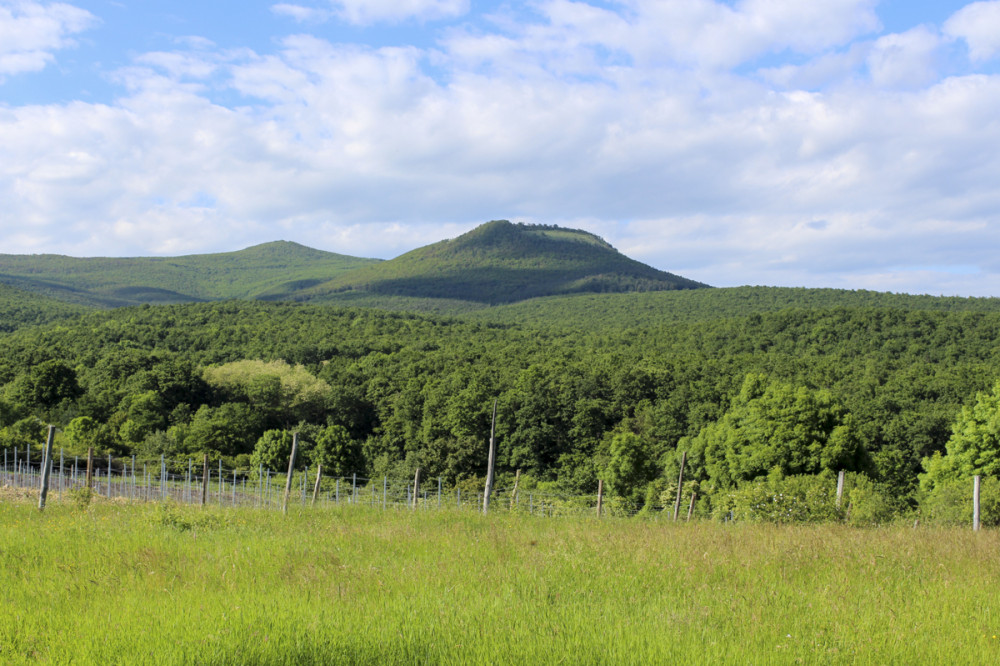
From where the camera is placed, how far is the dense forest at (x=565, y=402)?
37.6m

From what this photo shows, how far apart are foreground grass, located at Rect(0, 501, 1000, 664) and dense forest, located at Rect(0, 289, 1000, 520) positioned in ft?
56.1

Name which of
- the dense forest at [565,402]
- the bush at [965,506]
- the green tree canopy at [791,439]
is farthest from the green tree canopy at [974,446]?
the bush at [965,506]

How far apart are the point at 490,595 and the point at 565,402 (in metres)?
56.4

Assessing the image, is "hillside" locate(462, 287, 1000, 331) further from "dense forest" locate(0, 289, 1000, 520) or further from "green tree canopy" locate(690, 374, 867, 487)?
"green tree canopy" locate(690, 374, 867, 487)

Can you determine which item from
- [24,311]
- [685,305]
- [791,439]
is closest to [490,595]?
[791,439]

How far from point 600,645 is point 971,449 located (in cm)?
3630

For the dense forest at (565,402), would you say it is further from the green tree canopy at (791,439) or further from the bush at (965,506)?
the bush at (965,506)

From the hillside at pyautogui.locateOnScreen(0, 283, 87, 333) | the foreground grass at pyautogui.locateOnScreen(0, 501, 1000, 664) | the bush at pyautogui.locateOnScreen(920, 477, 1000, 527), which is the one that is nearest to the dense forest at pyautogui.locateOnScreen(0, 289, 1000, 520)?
the bush at pyautogui.locateOnScreen(920, 477, 1000, 527)

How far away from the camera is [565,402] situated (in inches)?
2445

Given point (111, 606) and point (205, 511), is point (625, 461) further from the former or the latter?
point (111, 606)

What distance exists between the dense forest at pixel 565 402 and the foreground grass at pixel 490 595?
17109mm

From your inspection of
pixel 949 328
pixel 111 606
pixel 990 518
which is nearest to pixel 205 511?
pixel 111 606

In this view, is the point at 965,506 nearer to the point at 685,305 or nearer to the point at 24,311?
the point at 685,305

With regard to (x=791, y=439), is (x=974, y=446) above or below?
above
